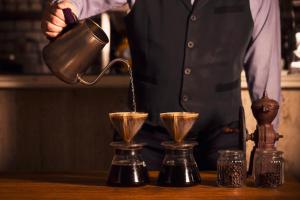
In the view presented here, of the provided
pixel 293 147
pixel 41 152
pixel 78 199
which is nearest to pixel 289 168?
pixel 293 147

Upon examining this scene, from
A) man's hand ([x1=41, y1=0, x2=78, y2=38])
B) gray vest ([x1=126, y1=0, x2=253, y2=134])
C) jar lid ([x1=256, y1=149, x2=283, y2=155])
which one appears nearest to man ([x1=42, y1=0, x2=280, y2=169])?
gray vest ([x1=126, y1=0, x2=253, y2=134])

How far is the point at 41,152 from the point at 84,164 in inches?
8.8

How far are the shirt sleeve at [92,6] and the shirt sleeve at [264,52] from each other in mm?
469

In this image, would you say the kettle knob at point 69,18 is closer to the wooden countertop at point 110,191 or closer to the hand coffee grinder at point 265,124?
the wooden countertop at point 110,191

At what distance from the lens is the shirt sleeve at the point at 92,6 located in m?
2.31

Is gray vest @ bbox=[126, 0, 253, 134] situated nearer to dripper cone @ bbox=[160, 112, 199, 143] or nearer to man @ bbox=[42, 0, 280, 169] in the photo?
man @ bbox=[42, 0, 280, 169]

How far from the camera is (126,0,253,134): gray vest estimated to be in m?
2.32

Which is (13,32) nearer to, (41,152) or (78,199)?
(41,152)

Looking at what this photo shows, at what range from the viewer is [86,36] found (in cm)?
194

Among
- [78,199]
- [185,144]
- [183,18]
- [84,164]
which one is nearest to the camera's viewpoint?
[78,199]

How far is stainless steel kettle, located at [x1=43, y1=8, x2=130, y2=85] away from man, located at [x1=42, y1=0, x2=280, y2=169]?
36 cm

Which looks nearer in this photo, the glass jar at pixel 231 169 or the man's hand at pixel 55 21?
the glass jar at pixel 231 169

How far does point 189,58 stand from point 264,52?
0.29 metres

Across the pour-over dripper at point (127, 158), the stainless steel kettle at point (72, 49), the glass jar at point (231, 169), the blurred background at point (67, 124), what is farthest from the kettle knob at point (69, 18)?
the blurred background at point (67, 124)
